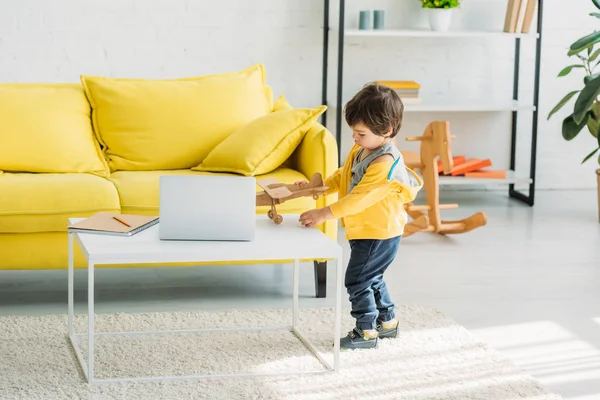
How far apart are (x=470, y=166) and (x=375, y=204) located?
8.36ft

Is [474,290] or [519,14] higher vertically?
[519,14]

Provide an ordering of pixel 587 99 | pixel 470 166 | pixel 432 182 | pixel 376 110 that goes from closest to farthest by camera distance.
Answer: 1. pixel 376 110
2. pixel 432 182
3. pixel 587 99
4. pixel 470 166

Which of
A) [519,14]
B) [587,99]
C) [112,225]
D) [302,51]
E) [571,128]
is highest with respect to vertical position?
[519,14]

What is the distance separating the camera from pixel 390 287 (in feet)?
11.5

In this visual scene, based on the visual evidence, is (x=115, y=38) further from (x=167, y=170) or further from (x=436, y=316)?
(x=436, y=316)

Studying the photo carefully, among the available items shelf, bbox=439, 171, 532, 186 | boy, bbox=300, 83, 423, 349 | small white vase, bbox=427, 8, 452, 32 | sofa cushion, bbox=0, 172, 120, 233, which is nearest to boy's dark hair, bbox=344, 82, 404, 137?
boy, bbox=300, 83, 423, 349

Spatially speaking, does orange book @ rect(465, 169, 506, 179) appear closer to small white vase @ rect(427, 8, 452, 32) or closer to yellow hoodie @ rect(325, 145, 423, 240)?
small white vase @ rect(427, 8, 452, 32)

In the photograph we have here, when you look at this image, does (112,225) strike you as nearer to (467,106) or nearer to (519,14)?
(467,106)

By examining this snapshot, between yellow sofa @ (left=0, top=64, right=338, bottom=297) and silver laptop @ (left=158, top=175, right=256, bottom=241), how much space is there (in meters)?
0.80

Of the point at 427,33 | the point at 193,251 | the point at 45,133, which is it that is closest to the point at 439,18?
the point at 427,33

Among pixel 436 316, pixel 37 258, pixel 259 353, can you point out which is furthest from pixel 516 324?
pixel 37 258

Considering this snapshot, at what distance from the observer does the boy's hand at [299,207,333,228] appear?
262 centimetres

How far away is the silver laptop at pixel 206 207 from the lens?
7.95ft

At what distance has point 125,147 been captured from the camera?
368 centimetres
